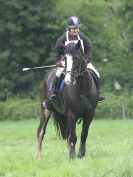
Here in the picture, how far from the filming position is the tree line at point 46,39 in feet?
140

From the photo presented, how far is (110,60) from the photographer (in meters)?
44.9

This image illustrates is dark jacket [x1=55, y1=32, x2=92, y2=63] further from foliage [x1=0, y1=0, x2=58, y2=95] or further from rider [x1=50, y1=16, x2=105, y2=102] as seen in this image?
foliage [x1=0, y1=0, x2=58, y2=95]

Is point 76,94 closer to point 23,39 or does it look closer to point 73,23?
point 73,23

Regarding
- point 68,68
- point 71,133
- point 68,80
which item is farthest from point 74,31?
point 71,133

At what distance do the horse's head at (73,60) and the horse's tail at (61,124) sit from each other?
216cm

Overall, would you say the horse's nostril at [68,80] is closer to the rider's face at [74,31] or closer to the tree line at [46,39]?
the rider's face at [74,31]

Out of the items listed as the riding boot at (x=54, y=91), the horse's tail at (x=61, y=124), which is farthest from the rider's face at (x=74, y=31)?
the horse's tail at (x=61, y=124)

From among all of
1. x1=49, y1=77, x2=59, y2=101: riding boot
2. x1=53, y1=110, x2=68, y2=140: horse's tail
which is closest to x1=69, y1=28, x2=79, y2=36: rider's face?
x1=49, y1=77, x2=59, y2=101: riding boot

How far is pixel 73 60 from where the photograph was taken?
11305mm

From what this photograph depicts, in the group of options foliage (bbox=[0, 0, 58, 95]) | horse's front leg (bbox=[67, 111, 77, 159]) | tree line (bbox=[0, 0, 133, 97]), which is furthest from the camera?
tree line (bbox=[0, 0, 133, 97])

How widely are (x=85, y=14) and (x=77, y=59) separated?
33554 millimetres

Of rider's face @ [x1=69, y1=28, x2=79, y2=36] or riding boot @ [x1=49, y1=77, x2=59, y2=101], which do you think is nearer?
rider's face @ [x1=69, y1=28, x2=79, y2=36]

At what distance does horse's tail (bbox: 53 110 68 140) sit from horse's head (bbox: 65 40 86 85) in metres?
2.16

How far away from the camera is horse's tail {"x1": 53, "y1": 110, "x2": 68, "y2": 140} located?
13.4m
